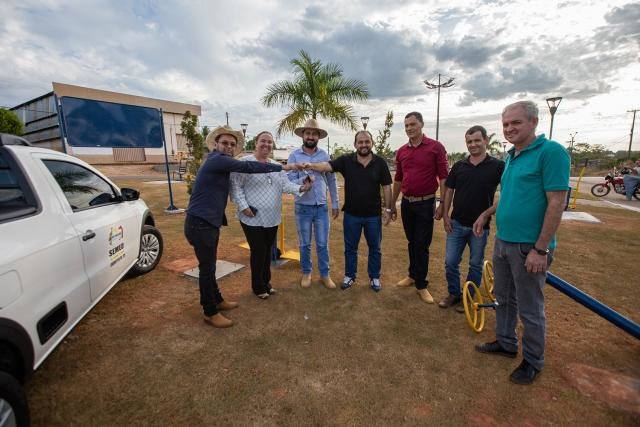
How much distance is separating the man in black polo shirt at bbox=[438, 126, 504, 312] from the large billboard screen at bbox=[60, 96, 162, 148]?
7.80 m

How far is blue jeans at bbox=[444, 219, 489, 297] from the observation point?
3.35 m

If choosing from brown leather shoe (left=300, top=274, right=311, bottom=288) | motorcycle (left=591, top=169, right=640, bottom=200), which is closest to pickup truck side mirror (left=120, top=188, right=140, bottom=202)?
brown leather shoe (left=300, top=274, right=311, bottom=288)

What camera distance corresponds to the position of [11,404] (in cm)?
159

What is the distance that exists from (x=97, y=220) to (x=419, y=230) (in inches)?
132

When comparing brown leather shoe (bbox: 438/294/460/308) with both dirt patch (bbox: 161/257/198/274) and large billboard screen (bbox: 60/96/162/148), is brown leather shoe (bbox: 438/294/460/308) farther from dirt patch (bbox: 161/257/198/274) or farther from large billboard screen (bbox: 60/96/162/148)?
large billboard screen (bbox: 60/96/162/148)

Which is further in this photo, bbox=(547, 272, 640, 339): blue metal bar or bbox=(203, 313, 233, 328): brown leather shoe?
bbox=(203, 313, 233, 328): brown leather shoe

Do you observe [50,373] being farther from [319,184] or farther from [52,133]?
[52,133]

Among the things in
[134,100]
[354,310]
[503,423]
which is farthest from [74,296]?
[134,100]

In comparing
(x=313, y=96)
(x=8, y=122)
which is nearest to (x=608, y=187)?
(x=313, y=96)

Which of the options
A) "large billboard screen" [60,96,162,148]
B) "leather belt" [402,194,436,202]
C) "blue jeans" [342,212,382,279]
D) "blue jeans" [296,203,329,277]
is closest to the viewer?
"leather belt" [402,194,436,202]

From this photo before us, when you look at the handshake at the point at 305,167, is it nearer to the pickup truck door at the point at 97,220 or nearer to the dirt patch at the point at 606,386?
the pickup truck door at the point at 97,220

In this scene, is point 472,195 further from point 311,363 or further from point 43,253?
point 43,253

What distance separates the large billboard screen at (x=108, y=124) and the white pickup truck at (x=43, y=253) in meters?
5.00

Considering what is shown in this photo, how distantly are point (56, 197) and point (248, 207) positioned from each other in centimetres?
161
